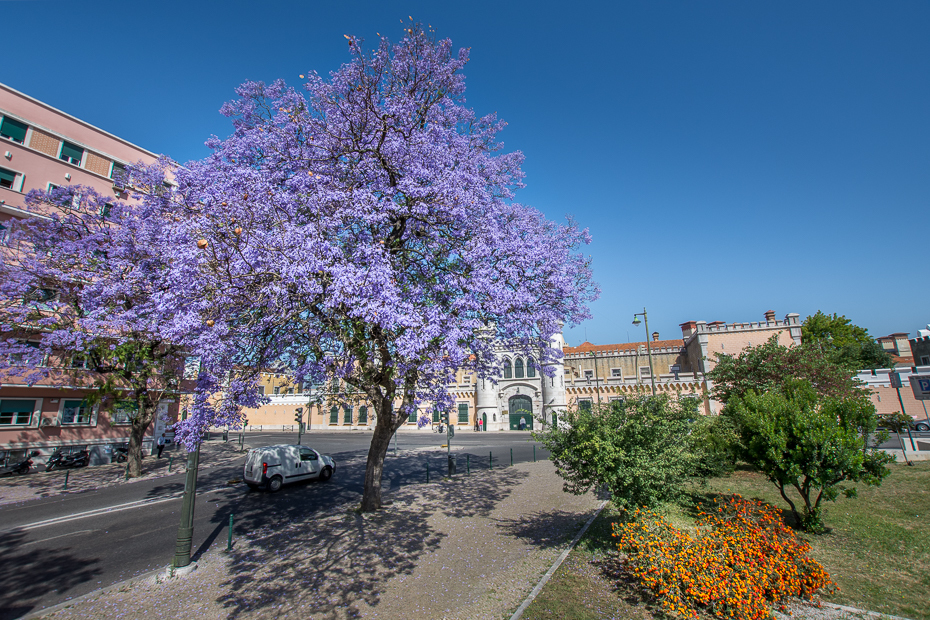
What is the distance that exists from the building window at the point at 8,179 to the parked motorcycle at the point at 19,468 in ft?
45.6

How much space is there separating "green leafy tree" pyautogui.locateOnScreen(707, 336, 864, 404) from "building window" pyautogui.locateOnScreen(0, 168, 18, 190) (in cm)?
3579

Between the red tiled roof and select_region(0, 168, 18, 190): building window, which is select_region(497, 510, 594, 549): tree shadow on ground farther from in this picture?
the red tiled roof

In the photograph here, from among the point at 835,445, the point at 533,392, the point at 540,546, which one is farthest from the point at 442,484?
the point at 533,392

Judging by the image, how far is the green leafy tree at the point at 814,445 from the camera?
7887 millimetres

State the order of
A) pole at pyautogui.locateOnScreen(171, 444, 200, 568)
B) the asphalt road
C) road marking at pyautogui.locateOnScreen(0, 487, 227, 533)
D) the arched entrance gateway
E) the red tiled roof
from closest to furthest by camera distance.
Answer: the asphalt road → pole at pyautogui.locateOnScreen(171, 444, 200, 568) → road marking at pyautogui.locateOnScreen(0, 487, 227, 533) → the arched entrance gateway → the red tiled roof

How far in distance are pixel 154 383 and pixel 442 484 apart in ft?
50.2

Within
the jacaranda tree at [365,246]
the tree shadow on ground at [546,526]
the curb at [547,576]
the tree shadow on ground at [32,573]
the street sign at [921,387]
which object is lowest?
the tree shadow on ground at [32,573]

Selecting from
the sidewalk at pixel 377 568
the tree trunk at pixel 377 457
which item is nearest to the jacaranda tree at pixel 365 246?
the tree trunk at pixel 377 457

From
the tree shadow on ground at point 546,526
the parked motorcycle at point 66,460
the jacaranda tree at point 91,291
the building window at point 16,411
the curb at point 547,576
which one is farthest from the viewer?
the parked motorcycle at point 66,460

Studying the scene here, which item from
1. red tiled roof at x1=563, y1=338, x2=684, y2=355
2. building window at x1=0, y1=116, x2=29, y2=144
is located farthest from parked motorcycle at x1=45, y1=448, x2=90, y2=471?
red tiled roof at x1=563, y1=338, x2=684, y2=355

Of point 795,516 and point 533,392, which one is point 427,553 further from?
point 533,392

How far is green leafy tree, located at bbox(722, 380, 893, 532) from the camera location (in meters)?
7.89

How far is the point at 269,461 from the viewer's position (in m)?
15.3

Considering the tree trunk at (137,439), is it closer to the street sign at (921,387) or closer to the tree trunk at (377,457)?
the tree trunk at (377,457)
